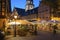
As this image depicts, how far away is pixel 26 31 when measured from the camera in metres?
29.6

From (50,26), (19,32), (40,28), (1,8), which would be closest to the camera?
(19,32)

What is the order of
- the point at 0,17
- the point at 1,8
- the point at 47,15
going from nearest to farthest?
the point at 0,17, the point at 1,8, the point at 47,15

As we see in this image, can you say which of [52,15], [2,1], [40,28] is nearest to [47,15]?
[52,15]

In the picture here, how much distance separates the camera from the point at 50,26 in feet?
139

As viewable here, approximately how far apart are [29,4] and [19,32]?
430 feet

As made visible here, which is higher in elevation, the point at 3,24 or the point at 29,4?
the point at 29,4

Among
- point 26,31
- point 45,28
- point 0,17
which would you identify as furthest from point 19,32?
point 45,28

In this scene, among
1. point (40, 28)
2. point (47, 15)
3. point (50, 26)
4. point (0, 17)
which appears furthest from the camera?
point (47, 15)

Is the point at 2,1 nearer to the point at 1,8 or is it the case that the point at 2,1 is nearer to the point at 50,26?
the point at 1,8

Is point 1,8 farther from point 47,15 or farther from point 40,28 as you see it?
point 47,15

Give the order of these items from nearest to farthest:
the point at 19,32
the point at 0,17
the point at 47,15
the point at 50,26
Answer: the point at 19,32
the point at 0,17
the point at 50,26
the point at 47,15

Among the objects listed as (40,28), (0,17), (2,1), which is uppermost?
(2,1)

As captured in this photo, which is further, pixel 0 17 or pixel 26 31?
pixel 0 17

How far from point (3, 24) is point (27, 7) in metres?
118
